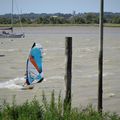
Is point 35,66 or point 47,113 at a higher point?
point 35,66

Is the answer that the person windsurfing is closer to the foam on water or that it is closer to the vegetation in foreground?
the vegetation in foreground

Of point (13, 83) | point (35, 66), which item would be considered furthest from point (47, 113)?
point (13, 83)

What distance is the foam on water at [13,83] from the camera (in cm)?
1680

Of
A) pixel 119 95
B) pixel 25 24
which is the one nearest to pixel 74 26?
pixel 25 24

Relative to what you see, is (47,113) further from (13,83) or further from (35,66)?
(13,83)

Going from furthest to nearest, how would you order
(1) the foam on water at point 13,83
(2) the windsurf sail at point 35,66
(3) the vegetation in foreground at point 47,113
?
1. (1) the foam on water at point 13,83
2. (2) the windsurf sail at point 35,66
3. (3) the vegetation in foreground at point 47,113

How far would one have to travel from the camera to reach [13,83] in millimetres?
17766

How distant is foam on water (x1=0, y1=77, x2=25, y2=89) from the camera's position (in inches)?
661

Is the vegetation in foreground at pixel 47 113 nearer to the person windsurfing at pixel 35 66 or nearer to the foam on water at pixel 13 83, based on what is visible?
the person windsurfing at pixel 35 66

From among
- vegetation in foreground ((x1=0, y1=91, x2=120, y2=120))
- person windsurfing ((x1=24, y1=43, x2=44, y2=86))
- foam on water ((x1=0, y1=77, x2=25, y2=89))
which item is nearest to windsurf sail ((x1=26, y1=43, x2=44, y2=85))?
person windsurfing ((x1=24, y1=43, x2=44, y2=86))

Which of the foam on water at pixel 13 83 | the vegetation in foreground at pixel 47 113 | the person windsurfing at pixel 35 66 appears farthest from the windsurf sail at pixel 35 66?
the foam on water at pixel 13 83

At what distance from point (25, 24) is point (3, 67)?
103 metres

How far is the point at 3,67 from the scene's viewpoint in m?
24.0

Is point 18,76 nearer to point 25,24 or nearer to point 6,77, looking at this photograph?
point 6,77
